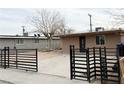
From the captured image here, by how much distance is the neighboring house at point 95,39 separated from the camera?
68.8 feet

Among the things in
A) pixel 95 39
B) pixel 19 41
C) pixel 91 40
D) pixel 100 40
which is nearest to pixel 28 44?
pixel 19 41

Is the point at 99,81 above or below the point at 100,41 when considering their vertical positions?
below

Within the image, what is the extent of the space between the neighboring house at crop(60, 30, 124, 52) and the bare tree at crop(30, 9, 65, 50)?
30.7 feet

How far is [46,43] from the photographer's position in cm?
3800

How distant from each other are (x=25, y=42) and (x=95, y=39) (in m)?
15.4

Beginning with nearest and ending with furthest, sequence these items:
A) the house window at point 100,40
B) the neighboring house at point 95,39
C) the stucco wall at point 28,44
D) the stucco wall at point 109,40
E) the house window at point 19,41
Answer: the neighboring house at point 95,39 < the stucco wall at point 109,40 < the house window at point 100,40 < the stucco wall at point 28,44 < the house window at point 19,41

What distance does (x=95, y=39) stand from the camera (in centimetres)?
Result: 2316

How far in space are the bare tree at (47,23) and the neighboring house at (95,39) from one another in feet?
30.7

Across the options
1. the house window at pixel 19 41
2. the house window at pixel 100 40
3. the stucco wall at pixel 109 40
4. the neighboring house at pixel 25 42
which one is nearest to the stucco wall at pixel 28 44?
the neighboring house at pixel 25 42

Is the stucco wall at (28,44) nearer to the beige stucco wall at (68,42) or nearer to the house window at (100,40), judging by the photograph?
the beige stucco wall at (68,42)

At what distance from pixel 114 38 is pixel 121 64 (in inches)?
498
